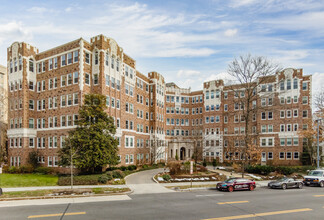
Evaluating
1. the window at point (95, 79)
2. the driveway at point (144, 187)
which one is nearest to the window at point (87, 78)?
the window at point (95, 79)

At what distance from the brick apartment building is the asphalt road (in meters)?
17.8

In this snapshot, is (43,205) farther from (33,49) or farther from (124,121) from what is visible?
(33,49)

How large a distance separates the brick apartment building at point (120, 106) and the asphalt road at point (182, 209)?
702 inches

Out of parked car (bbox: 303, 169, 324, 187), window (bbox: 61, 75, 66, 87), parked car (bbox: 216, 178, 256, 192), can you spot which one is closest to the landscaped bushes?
window (bbox: 61, 75, 66, 87)

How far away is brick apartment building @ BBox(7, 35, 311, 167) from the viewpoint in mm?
36188

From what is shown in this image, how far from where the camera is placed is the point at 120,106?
1567 inches

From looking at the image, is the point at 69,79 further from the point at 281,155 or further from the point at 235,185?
the point at 281,155

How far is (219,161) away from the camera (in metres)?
57.9

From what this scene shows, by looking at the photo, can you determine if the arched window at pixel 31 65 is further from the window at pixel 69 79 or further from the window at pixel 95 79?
the window at pixel 95 79

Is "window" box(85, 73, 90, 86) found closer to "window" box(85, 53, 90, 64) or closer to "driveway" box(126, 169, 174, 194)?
"window" box(85, 53, 90, 64)

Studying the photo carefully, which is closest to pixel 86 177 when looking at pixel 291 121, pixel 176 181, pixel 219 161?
pixel 176 181

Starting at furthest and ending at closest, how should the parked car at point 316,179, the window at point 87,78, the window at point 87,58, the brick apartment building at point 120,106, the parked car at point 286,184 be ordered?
1. the brick apartment building at point 120,106
2. the window at point 87,58
3. the window at point 87,78
4. the parked car at point 316,179
5. the parked car at point 286,184

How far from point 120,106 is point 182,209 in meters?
26.8

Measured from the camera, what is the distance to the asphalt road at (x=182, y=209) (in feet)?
44.3
